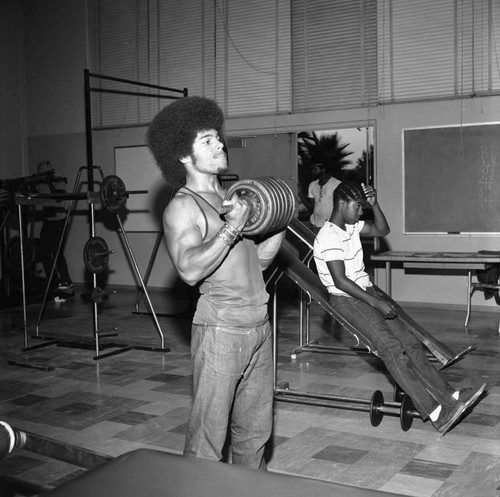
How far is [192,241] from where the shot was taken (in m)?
2.23

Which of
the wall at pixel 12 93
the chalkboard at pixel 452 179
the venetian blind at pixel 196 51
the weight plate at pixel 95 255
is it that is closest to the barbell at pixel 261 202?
the weight plate at pixel 95 255

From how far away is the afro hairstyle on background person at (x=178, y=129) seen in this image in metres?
2.41

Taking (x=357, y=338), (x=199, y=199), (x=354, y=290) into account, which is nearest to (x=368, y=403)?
(x=357, y=338)

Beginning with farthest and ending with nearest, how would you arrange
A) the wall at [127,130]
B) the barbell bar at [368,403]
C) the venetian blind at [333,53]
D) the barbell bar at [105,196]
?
the venetian blind at [333,53]
the wall at [127,130]
the barbell bar at [105,196]
the barbell bar at [368,403]

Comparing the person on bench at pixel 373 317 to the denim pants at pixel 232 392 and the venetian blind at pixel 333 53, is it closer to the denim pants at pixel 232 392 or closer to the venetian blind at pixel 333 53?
the denim pants at pixel 232 392

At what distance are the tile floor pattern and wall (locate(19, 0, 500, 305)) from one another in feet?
3.88

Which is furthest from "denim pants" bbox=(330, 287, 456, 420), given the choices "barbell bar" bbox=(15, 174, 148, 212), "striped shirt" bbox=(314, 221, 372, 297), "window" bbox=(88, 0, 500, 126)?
"window" bbox=(88, 0, 500, 126)

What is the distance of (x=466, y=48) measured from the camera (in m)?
7.76

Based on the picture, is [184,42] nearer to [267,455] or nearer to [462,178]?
[462,178]

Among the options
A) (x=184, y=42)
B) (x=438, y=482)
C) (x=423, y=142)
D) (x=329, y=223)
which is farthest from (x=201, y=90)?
(x=438, y=482)

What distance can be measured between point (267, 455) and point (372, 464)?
509mm

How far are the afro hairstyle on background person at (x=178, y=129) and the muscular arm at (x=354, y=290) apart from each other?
5.56ft

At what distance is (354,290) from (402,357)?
458mm

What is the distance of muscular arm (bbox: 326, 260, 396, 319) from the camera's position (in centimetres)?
396
